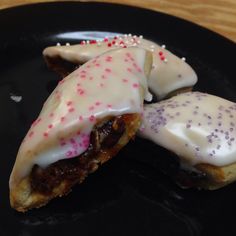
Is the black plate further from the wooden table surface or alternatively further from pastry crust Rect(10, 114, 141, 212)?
the wooden table surface

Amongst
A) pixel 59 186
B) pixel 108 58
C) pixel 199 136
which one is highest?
pixel 108 58

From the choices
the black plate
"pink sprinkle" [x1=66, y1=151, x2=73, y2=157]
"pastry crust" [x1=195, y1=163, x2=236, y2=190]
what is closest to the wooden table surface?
the black plate

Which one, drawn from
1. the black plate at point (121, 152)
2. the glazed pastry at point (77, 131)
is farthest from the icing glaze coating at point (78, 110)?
the black plate at point (121, 152)

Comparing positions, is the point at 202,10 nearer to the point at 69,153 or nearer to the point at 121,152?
the point at 121,152

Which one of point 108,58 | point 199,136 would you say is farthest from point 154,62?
point 199,136

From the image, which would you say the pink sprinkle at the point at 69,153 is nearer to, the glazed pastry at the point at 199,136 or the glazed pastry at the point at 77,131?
the glazed pastry at the point at 77,131

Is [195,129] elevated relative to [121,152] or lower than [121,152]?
elevated

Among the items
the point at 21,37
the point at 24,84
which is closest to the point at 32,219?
the point at 24,84

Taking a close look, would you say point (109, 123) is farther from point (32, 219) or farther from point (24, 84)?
point (24, 84)
